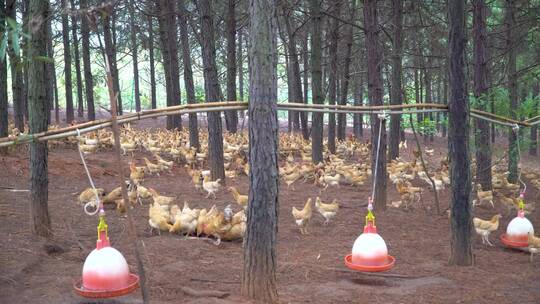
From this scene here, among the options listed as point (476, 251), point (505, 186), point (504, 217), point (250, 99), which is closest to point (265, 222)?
point (250, 99)

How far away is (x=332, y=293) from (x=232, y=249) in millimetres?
2096

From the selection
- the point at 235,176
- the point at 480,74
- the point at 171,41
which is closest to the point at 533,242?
the point at 480,74

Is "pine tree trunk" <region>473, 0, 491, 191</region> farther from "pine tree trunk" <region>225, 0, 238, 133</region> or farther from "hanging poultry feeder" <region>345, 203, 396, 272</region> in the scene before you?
"hanging poultry feeder" <region>345, 203, 396, 272</region>

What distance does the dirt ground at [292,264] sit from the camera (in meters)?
5.01

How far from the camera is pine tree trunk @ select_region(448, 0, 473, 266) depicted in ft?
19.9

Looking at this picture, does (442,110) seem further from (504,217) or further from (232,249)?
(504,217)

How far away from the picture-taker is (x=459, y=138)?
609 cm

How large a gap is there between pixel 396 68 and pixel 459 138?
811 cm

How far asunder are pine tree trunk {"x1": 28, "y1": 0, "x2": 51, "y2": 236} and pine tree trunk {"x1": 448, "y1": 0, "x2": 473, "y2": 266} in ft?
16.3

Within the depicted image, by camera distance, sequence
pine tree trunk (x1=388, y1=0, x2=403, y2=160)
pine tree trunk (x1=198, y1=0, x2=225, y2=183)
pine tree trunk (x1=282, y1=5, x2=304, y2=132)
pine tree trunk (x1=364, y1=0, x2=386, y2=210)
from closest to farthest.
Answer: pine tree trunk (x1=364, y1=0, x2=386, y2=210) < pine tree trunk (x1=198, y1=0, x2=225, y2=183) < pine tree trunk (x1=388, y1=0, x2=403, y2=160) < pine tree trunk (x1=282, y1=5, x2=304, y2=132)

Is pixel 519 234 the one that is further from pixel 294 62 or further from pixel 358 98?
pixel 358 98

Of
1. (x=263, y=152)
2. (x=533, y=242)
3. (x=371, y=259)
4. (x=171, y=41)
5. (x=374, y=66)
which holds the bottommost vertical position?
(x=533, y=242)

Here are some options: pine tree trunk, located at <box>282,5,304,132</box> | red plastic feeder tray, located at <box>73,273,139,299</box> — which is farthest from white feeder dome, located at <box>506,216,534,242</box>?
pine tree trunk, located at <box>282,5,304,132</box>

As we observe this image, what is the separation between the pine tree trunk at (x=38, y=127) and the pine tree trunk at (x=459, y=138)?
16.3ft
